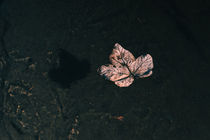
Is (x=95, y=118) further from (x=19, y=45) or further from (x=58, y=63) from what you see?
(x=19, y=45)

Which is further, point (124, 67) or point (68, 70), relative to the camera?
point (68, 70)

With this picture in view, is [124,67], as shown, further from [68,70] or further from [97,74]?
[68,70]

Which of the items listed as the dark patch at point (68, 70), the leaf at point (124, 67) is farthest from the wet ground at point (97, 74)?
the leaf at point (124, 67)

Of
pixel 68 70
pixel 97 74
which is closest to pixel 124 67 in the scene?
pixel 97 74

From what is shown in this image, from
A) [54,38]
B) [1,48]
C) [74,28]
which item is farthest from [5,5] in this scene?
[74,28]

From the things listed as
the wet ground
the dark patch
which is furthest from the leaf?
the dark patch

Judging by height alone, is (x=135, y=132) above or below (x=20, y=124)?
below
